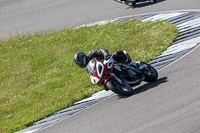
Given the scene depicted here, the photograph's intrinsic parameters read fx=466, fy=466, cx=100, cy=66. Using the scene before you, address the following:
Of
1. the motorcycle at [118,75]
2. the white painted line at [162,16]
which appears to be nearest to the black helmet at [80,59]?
the motorcycle at [118,75]

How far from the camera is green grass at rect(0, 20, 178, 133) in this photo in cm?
1348

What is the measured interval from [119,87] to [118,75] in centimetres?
57

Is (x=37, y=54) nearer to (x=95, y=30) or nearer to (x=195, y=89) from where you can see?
(x=95, y=30)

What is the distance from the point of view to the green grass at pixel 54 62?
1348 cm

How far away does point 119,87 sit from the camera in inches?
439

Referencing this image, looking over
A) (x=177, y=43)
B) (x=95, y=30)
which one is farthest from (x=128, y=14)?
(x=177, y=43)

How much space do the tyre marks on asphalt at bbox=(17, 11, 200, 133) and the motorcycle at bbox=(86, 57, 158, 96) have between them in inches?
30.8

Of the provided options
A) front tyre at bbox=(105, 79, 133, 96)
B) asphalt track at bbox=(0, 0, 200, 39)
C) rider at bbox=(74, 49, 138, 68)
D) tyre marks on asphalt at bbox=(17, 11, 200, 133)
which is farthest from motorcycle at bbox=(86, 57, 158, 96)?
asphalt track at bbox=(0, 0, 200, 39)

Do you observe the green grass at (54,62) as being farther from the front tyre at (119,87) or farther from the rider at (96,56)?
the front tyre at (119,87)

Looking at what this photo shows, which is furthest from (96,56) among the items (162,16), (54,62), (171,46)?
(162,16)

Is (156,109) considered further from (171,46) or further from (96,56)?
(171,46)

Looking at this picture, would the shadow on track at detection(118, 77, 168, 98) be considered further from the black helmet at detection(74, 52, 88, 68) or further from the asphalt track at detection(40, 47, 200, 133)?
the black helmet at detection(74, 52, 88, 68)

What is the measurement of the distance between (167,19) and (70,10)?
748 cm

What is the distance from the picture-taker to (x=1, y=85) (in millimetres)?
17047
